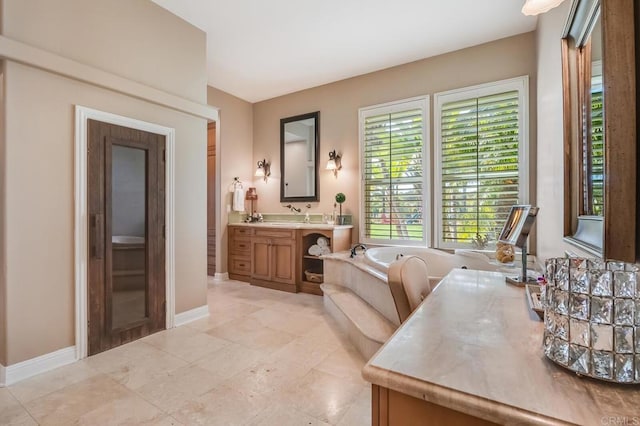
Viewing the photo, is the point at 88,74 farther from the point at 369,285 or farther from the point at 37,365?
the point at 369,285

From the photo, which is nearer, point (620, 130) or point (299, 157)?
point (620, 130)

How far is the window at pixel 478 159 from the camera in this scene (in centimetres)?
339

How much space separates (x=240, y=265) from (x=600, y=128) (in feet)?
15.4

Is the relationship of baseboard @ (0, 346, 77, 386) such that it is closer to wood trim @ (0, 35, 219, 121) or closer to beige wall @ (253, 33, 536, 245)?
wood trim @ (0, 35, 219, 121)

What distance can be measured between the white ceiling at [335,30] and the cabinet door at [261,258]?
255 centimetres

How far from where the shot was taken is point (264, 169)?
5453mm

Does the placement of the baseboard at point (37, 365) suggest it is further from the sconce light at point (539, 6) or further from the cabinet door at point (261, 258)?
the sconce light at point (539, 6)

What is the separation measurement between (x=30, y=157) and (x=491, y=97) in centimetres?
446

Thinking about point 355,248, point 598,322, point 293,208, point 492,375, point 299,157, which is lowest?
point 355,248

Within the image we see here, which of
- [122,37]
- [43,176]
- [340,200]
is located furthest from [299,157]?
[43,176]

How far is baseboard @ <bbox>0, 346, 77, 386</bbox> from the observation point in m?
2.07

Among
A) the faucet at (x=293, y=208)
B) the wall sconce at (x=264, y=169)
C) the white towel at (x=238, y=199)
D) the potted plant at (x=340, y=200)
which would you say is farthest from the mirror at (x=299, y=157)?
the white towel at (x=238, y=199)

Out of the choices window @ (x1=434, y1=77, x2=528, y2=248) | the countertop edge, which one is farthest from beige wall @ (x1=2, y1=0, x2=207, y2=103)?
the countertop edge

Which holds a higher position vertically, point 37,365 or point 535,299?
point 535,299
